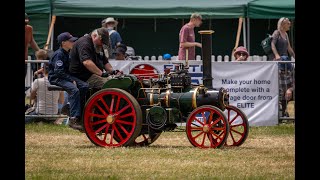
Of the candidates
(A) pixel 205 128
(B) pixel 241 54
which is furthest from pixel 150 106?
(B) pixel 241 54

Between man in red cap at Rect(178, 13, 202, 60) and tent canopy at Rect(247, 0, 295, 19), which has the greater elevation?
tent canopy at Rect(247, 0, 295, 19)

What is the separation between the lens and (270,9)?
1872cm

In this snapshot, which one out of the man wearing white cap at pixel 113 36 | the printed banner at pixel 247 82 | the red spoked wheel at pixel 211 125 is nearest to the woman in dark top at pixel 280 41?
the printed banner at pixel 247 82

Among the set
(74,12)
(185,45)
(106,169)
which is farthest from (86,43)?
(74,12)

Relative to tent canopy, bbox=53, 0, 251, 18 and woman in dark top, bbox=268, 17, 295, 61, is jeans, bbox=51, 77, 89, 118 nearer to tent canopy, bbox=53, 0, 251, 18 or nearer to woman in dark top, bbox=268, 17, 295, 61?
woman in dark top, bbox=268, 17, 295, 61

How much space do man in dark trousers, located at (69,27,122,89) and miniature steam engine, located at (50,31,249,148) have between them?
0.31 metres

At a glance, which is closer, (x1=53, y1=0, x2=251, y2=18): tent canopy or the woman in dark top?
the woman in dark top

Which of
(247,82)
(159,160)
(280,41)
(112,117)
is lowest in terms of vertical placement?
(159,160)

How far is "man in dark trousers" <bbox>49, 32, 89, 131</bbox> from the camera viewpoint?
37.7 feet

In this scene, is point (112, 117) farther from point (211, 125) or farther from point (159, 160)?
point (159, 160)

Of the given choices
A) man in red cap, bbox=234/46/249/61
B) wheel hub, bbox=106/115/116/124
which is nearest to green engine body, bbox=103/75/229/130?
wheel hub, bbox=106/115/116/124

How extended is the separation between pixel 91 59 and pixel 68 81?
2.23 feet

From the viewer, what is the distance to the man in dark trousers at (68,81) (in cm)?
1150

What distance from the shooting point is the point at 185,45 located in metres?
16.3
